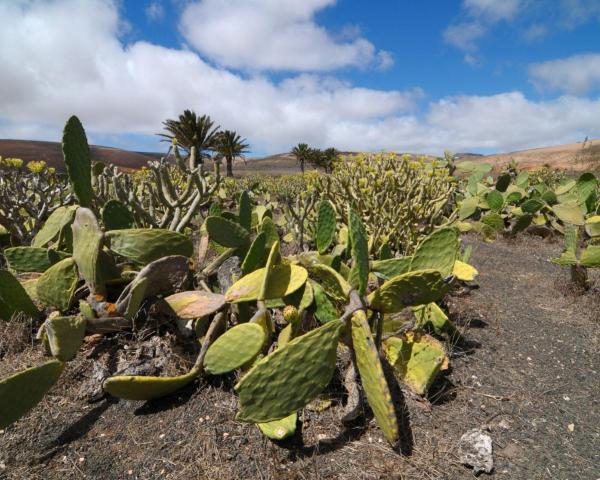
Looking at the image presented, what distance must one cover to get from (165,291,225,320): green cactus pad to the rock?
140 cm

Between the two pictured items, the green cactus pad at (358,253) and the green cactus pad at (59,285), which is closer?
the green cactus pad at (358,253)

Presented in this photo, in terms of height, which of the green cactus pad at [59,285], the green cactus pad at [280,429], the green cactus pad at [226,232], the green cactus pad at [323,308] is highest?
the green cactus pad at [226,232]

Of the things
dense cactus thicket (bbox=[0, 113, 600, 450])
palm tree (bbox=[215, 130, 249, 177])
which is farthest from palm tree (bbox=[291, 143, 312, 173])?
dense cactus thicket (bbox=[0, 113, 600, 450])

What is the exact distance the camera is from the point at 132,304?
6.95 feet

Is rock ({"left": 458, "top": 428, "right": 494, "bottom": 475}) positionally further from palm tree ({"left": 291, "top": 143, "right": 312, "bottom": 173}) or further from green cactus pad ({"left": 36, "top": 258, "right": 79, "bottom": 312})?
palm tree ({"left": 291, "top": 143, "right": 312, "bottom": 173})

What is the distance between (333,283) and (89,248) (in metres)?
1.49

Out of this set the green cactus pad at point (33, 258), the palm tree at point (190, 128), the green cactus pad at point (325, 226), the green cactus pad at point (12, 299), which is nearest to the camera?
the green cactus pad at point (12, 299)

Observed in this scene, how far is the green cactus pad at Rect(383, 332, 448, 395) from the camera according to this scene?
207 centimetres

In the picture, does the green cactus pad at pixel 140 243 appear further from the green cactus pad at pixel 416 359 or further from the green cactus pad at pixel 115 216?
the green cactus pad at pixel 416 359

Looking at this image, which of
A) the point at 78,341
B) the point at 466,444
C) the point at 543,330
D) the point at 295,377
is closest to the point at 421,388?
the point at 466,444

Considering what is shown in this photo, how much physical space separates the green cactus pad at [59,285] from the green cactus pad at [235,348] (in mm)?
1072

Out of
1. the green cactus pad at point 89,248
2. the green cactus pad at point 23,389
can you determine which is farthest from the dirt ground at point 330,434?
the green cactus pad at point 89,248

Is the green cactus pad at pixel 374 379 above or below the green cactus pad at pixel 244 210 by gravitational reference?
below

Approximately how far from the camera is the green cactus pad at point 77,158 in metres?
2.40
